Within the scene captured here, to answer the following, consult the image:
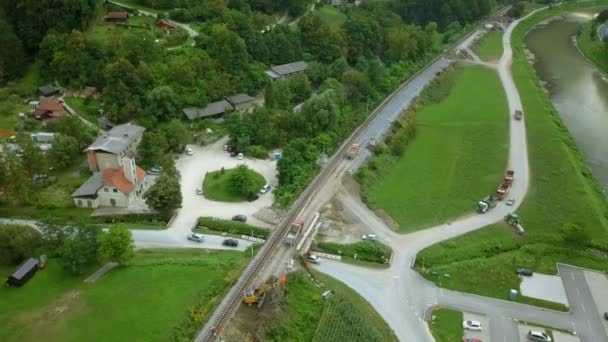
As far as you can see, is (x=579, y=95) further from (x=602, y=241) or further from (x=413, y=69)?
(x=602, y=241)

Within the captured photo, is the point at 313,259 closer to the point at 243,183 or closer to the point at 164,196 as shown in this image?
the point at 243,183

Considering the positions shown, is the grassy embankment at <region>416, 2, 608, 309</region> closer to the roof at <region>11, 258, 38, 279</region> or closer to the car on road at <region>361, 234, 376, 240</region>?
the car on road at <region>361, 234, 376, 240</region>

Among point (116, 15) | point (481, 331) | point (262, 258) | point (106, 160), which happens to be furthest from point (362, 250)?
point (116, 15)

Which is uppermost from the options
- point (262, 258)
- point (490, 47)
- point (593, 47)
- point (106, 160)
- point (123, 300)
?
point (106, 160)

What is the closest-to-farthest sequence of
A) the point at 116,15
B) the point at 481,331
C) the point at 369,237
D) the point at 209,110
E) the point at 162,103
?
1. the point at 481,331
2. the point at 369,237
3. the point at 162,103
4. the point at 209,110
5. the point at 116,15

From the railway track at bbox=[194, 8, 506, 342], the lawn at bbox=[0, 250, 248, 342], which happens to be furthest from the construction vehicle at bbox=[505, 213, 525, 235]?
the lawn at bbox=[0, 250, 248, 342]

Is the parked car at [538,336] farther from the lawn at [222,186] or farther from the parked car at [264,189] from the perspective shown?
the lawn at [222,186]
